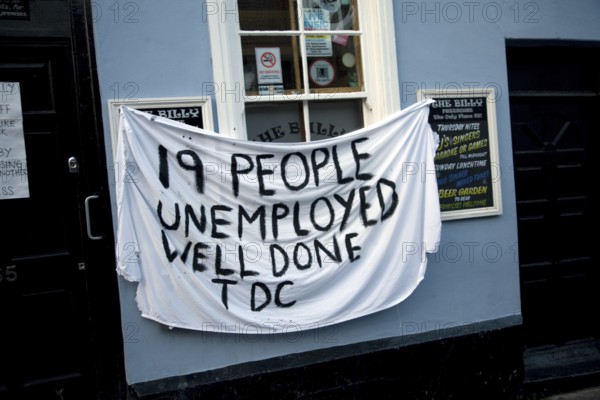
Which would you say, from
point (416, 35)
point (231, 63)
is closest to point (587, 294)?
point (416, 35)

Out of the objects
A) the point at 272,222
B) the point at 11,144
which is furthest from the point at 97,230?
the point at 272,222

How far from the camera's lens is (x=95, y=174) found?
3.79 metres

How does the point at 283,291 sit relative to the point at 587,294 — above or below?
above

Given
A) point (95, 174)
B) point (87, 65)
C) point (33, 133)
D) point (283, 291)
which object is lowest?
point (283, 291)

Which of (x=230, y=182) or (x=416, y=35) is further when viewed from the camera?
(x=416, y=35)

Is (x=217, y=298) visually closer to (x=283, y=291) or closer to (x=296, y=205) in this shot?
(x=283, y=291)

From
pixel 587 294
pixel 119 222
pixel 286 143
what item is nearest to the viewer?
pixel 119 222

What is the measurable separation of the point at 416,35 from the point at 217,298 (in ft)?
8.04

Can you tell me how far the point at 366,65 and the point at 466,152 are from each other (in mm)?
1033

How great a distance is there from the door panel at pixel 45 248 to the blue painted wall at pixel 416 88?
0.91 ft

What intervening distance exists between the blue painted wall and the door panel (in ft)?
0.91

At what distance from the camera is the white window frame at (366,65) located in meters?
4.11

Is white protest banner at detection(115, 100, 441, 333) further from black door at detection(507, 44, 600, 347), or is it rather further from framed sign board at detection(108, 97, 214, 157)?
black door at detection(507, 44, 600, 347)

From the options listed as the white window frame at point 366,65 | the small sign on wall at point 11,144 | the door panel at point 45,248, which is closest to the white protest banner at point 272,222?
the white window frame at point 366,65
